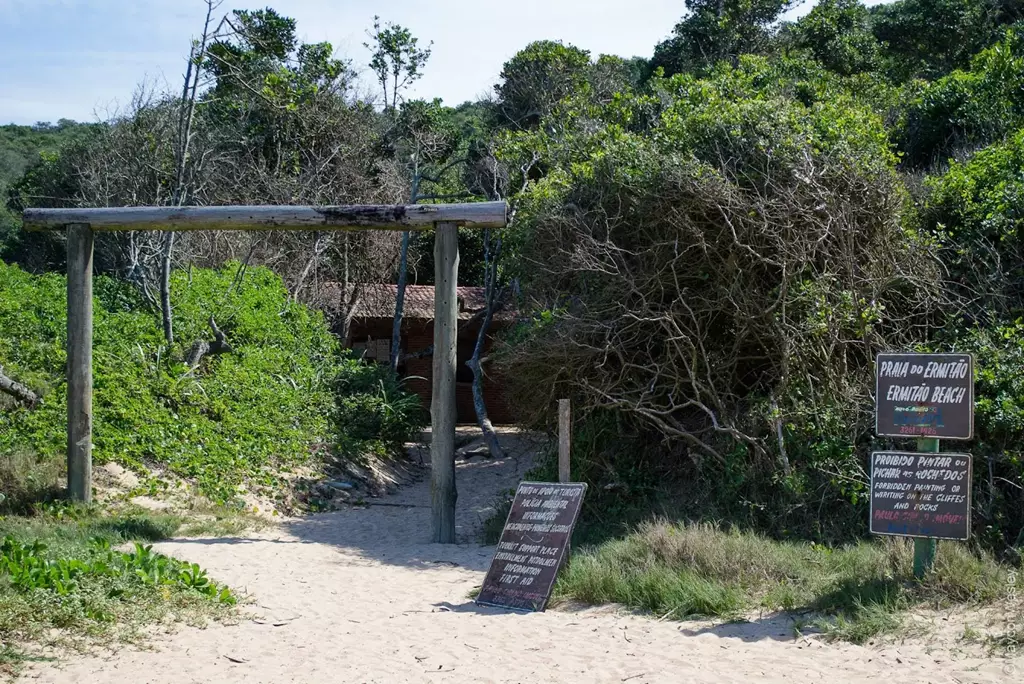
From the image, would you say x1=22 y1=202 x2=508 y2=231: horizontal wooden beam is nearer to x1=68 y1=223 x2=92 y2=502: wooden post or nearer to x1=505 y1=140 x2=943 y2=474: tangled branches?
x1=68 y1=223 x2=92 y2=502: wooden post

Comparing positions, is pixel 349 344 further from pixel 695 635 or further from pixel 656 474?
pixel 695 635

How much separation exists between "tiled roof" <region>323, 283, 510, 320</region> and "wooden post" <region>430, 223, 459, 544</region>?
950 cm

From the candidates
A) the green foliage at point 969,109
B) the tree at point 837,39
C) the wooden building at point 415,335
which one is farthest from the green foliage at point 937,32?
the wooden building at point 415,335

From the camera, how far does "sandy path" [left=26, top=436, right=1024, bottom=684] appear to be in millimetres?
5766

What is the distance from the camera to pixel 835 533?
920 centimetres

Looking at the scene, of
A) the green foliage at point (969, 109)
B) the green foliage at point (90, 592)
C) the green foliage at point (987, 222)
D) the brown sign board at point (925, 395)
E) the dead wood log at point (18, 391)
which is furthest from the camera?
the green foliage at point (969, 109)

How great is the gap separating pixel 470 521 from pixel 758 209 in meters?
5.42

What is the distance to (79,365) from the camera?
36.7ft

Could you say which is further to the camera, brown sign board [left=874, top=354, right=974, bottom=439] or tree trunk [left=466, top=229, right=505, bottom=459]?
tree trunk [left=466, top=229, right=505, bottom=459]

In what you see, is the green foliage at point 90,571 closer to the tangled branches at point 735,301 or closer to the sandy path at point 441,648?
the sandy path at point 441,648

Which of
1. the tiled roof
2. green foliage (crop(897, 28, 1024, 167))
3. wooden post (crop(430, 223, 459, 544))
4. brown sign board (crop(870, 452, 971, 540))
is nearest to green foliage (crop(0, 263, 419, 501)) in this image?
the tiled roof

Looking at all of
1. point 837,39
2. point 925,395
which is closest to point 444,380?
point 925,395

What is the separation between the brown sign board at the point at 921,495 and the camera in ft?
22.3

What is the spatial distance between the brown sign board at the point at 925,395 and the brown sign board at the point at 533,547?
244cm
